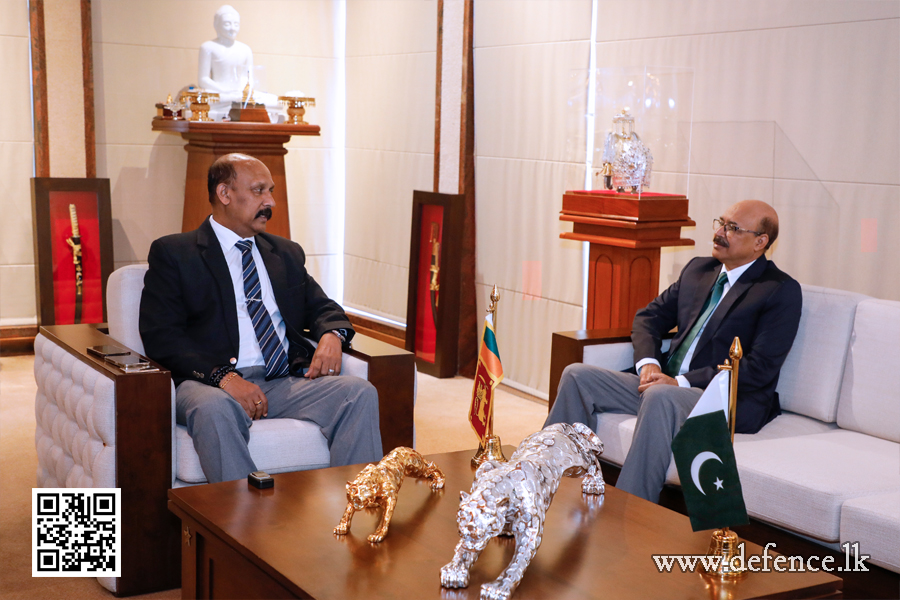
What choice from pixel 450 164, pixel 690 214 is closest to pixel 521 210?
pixel 450 164

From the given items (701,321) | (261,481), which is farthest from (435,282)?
(261,481)

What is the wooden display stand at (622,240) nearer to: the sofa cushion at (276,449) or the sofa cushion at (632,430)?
the sofa cushion at (632,430)

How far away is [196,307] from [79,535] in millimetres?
827

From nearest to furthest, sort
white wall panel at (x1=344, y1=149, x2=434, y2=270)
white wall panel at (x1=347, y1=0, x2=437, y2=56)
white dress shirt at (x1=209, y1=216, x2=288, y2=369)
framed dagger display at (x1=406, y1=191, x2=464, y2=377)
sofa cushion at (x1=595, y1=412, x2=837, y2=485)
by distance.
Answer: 1. sofa cushion at (x1=595, y1=412, x2=837, y2=485)
2. white dress shirt at (x1=209, y1=216, x2=288, y2=369)
3. framed dagger display at (x1=406, y1=191, x2=464, y2=377)
4. white wall panel at (x1=347, y1=0, x2=437, y2=56)
5. white wall panel at (x1=344, y1=149, x2=434, y2=270)

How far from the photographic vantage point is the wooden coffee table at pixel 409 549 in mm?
1849

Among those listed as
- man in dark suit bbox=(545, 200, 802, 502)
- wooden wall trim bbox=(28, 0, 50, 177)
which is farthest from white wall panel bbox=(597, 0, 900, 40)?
wooden wall trim bbox=(28, 0, 50, 177)

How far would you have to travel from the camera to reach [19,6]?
582 centimetres

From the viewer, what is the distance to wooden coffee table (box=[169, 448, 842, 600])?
1849mm

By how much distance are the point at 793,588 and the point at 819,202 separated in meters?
2.39

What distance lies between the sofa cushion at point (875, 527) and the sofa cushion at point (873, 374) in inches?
22.9

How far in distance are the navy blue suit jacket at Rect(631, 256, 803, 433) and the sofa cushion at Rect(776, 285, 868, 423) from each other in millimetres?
83

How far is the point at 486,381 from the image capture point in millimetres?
2551

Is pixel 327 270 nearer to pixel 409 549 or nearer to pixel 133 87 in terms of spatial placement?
pixel 133 87

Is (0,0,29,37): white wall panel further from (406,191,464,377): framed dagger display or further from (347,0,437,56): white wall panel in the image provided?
Answer: (406,191,464,377): framed dagger display
